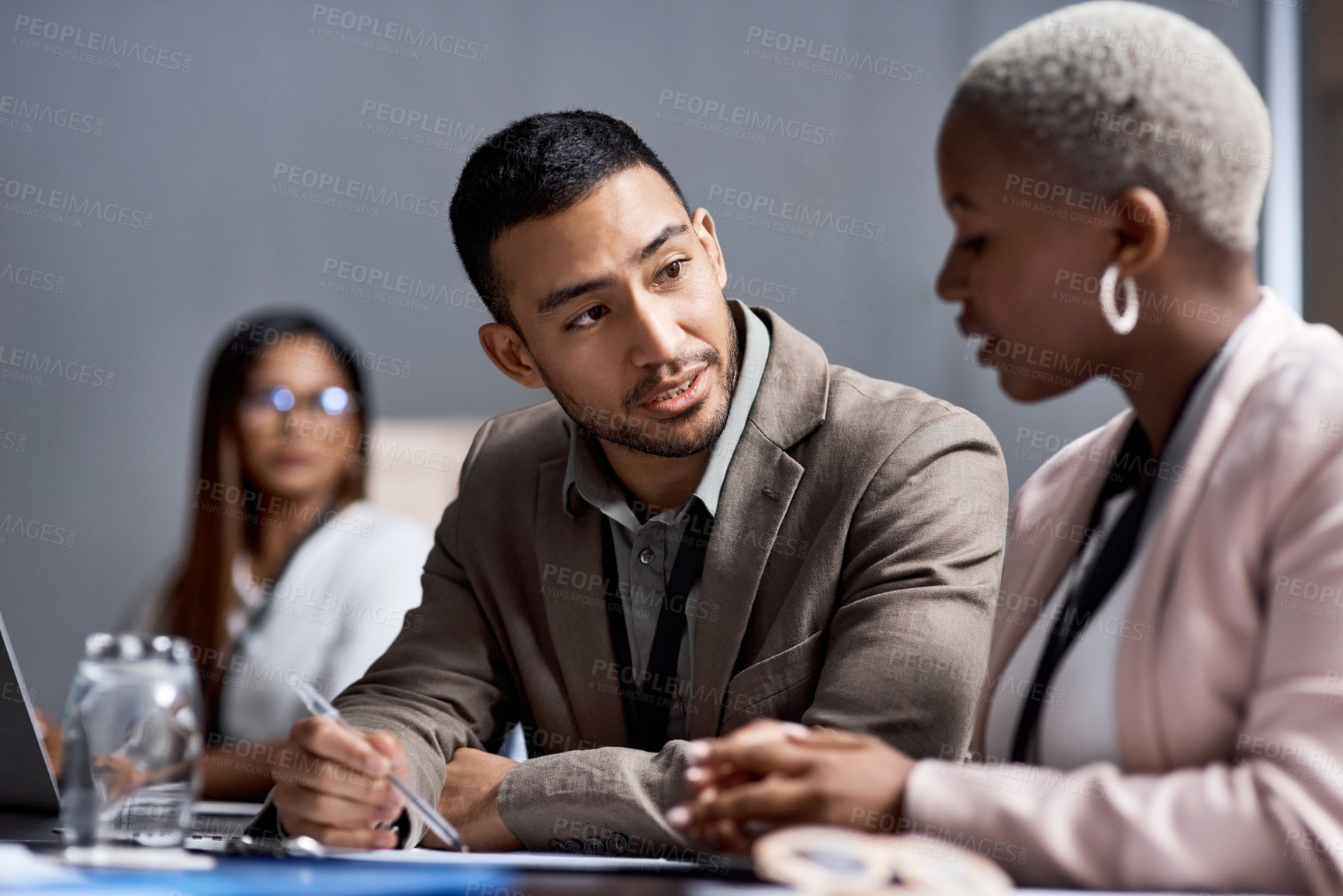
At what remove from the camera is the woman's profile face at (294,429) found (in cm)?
266

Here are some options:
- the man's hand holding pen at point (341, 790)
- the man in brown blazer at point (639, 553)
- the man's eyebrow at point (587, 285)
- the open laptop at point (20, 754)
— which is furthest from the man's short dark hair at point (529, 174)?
the open laptop at point (20, 754)

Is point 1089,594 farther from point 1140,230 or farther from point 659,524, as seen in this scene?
point 659,524

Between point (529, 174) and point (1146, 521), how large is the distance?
935 millimetres

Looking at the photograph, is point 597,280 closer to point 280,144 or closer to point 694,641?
point 694,641

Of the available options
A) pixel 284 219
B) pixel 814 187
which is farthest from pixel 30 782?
pixel 284 219

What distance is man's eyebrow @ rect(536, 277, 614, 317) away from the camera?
4.70ft

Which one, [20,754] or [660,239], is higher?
[660,239]

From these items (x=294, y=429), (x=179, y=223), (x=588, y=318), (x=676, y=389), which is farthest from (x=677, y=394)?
(x=179, y=223)

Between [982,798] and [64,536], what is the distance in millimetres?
3317

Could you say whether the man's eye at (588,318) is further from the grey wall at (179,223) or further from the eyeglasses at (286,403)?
the grey wall at (179,223)

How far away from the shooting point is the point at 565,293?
1.45m

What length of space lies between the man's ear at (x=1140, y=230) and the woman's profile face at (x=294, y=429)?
7.13 feet

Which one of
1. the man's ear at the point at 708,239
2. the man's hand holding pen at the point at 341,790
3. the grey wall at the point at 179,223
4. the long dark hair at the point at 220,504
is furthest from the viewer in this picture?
the grey wall at the point at 179,223

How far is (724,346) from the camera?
1.50m
